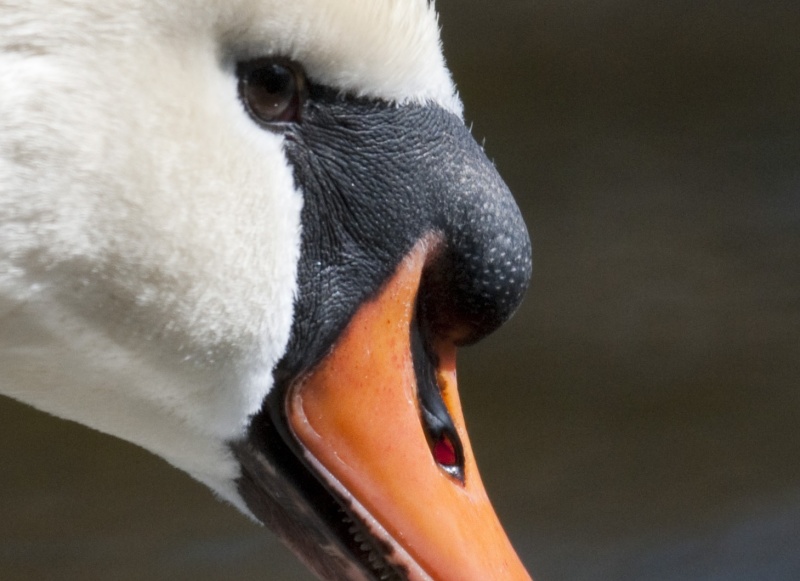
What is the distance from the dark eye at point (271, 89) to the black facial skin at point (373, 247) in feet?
0.04

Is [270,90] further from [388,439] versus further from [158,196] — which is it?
[388,439]

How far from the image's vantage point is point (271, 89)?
34.4 inches

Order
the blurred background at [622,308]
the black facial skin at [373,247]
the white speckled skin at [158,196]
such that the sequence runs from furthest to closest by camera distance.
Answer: the blurred background at [622,308] → the black facial skin at [373,247] → the white speckled skin at [158,196]

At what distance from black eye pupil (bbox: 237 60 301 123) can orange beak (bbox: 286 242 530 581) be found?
0.14 m

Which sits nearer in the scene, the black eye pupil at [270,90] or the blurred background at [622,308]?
the black eye pupil at [270,90]

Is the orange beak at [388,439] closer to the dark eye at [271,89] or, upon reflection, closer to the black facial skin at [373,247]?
the black facial skin at [373,247]

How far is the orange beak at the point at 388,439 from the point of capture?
951 mm

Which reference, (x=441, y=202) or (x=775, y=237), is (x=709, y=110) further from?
(x=441, y=202)

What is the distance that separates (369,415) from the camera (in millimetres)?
948

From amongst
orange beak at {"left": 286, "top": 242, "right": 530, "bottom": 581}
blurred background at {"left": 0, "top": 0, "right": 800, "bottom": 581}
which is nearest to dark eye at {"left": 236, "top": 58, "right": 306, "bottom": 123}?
orange beak at {"left": 286, "top": 242, "right": 530, "bottom": 581}

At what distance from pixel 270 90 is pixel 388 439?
259 mm

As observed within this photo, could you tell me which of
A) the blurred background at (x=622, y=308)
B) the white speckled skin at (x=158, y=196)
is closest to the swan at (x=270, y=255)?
the white speckled skin at (x=158, y=196)

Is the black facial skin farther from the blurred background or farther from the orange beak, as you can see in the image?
the blurred background

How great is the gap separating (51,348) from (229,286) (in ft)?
0.39
